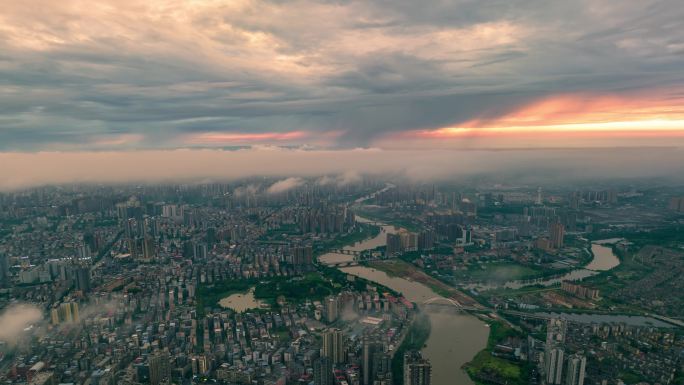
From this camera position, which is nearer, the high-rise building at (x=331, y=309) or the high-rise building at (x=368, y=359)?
the high-rise building at (x=368, y=359)

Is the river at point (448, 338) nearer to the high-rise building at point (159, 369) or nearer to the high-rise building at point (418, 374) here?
the high-rise building at point (418, 374)

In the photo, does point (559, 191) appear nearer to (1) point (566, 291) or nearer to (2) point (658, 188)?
(2) point (658, 188)

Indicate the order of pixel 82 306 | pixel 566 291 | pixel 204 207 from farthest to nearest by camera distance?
1. pixel 204 207
2. pixel 566 291
3. pixel 82 306

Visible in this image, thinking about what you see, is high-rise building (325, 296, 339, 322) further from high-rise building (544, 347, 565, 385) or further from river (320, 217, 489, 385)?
high-rise building (544, 347, 565, 385)

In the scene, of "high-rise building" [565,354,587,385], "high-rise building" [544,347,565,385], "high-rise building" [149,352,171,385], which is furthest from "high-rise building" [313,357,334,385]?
"high-rise building" [565,354,587,385]

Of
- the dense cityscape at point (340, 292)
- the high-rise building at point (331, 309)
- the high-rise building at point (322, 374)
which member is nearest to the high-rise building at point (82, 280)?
the dense cityscape at point (340, 292)

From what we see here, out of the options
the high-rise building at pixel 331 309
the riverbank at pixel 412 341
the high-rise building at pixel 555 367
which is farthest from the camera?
the high-rise building at pixel 331 309

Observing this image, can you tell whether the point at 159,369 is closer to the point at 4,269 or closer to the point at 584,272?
the point at 4,269

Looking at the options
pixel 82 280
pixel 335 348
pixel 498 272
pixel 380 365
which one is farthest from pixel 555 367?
pixel 82 280

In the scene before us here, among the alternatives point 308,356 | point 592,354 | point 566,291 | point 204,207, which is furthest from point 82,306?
point 204,207
